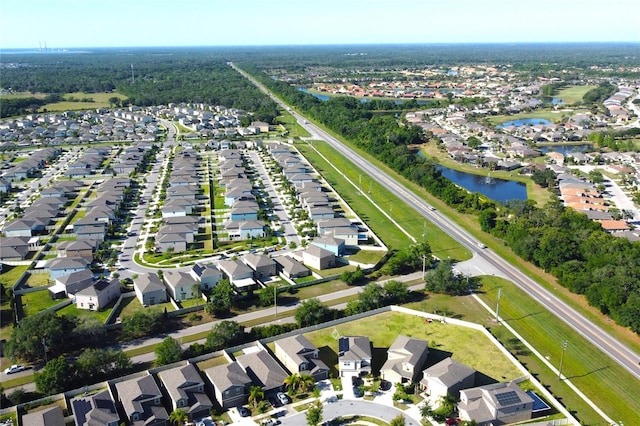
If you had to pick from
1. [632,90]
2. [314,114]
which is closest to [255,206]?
[314,114]

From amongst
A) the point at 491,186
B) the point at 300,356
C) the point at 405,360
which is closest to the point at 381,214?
the point at 491,186

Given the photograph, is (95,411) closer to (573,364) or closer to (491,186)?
(573,364)

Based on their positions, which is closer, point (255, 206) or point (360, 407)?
point (360, 407)

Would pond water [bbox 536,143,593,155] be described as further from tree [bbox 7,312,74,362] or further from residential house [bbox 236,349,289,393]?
tree [bbox 7,312,74,362]

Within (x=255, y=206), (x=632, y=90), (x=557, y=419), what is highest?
(x=632, y=90)

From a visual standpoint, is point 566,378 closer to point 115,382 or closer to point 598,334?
point 598,334

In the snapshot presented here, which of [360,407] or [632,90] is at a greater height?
[632,90]

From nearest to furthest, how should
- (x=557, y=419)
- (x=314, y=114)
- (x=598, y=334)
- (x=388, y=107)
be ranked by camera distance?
(x=557, y=419) < (x=598, y=334) < (x=314, y=114) < (x=388, y=107)
